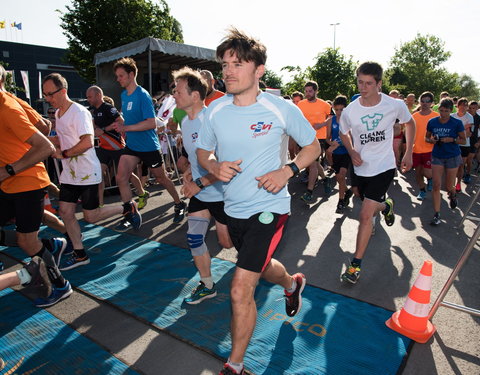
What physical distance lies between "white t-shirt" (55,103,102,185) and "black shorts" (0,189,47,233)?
75cm

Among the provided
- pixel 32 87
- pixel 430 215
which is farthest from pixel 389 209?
pixel 32 87

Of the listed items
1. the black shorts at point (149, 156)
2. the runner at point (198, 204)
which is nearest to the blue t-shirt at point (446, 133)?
the runner at point (198, 204)

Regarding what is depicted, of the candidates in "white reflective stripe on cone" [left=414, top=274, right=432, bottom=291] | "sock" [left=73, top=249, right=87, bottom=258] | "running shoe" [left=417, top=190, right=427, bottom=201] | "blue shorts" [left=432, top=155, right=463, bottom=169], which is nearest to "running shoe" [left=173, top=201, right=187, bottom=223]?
"sock" [left=73, top=249, right=87, bottom=258]

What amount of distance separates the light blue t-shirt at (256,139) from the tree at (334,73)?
84.2 feet

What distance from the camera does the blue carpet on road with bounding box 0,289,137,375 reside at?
246cm

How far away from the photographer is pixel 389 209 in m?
4.91

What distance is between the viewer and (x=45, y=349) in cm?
267

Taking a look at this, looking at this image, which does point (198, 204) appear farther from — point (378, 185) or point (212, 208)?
point (378, 185)

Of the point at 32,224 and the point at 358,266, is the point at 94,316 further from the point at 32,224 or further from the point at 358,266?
the point at 358,266

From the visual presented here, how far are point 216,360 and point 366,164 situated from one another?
2621mm

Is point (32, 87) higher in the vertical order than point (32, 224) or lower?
higher

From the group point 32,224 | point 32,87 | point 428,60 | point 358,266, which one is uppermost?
point 428,60

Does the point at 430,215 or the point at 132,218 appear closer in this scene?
the point at 132,218

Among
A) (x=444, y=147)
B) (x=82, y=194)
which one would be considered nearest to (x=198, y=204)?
(x=82, y=194)
